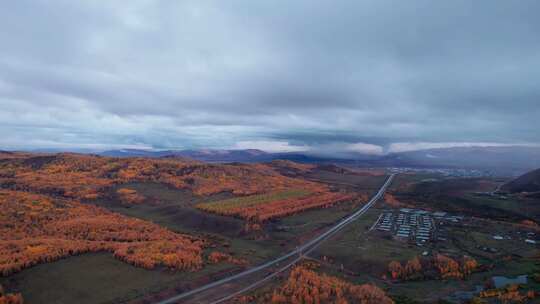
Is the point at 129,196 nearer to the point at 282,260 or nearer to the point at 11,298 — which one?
the point at 282,260

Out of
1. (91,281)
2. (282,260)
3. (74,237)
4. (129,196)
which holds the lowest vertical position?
(282,260)

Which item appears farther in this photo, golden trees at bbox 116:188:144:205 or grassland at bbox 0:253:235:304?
golden trees at bbox 116:188:144:205

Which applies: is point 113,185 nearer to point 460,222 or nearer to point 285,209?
point 285,209

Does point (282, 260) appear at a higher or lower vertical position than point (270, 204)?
lower

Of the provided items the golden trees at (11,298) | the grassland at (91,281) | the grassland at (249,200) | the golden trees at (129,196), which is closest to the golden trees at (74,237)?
the grassland at (91,281)

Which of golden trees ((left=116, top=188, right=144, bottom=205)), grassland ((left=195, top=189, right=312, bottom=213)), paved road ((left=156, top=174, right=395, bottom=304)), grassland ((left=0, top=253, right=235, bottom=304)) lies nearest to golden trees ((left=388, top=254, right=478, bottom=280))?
paved road ((left=156, top=174, right=395, bottom=304))

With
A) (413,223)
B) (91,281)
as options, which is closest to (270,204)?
(413,223)

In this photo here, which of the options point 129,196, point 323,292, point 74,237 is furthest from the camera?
point 129,196

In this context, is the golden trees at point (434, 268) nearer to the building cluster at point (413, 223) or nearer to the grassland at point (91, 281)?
the building cluster at point (413, 223)

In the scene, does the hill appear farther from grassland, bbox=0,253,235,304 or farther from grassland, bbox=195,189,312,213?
grassland, bbox=0,253,235,304
